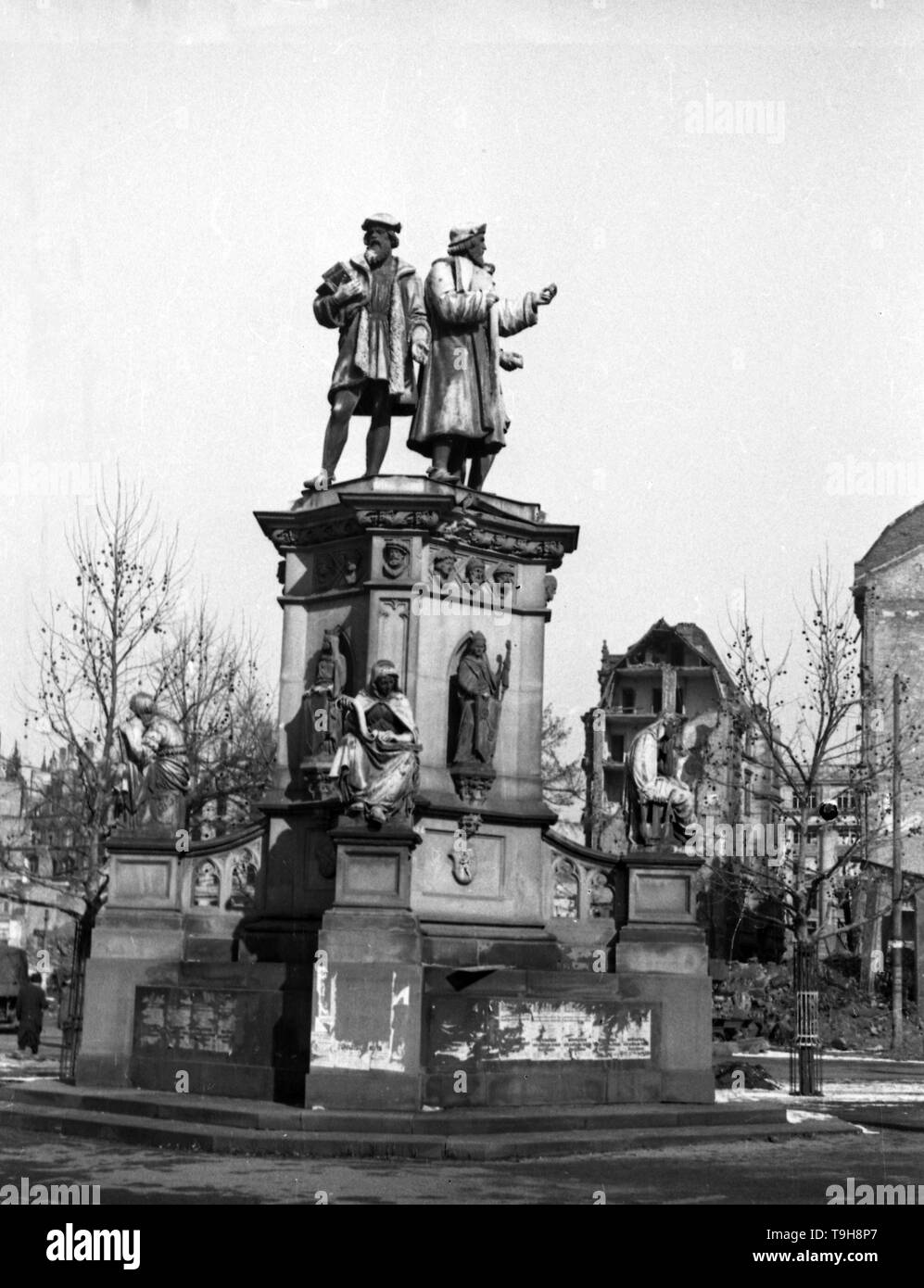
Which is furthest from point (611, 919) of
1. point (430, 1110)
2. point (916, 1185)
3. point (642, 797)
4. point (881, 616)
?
point (881, 616)

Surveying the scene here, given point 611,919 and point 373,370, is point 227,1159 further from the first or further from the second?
point 373,370

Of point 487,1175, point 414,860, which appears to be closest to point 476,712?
point 414,860

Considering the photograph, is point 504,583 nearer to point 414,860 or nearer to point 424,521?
point 424,521

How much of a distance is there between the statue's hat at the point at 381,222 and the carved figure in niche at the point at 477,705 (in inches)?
166

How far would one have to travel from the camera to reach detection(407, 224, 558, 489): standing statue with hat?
16.8 meters

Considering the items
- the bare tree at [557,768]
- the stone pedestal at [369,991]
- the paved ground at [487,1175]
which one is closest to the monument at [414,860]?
the stone pedestal at [369,991]

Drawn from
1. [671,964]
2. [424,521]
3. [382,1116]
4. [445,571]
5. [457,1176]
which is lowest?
[457,1176]

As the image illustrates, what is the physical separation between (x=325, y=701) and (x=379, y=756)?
6.39 feet

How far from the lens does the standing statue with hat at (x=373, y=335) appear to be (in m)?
16.9

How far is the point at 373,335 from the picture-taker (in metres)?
17.0

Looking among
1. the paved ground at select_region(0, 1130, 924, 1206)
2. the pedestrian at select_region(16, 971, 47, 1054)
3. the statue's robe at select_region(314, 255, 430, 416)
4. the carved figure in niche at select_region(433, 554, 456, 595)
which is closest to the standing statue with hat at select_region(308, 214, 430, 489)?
the statue's robe at select_region(314, 255, 430, 416)

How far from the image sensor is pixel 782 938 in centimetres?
5853
